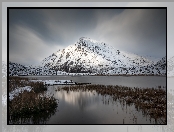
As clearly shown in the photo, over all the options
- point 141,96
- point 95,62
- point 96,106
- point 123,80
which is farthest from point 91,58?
point 141,96

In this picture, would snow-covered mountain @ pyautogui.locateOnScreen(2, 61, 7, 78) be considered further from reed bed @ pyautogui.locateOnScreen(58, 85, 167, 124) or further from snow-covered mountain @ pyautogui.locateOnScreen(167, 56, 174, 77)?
snow-covered mountain @ pyautogui.locateOnScreen(167, 56, 174, 77)

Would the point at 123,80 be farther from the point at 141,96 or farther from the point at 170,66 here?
the point at 170,66

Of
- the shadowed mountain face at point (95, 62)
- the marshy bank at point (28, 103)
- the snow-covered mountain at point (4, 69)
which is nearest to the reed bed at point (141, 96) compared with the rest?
the shadowed mountain face at point (95, 62)

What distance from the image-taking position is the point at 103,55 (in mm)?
3260

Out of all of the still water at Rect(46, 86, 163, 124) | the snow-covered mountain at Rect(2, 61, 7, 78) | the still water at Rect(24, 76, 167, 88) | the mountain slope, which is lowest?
the still water at Rect(46, 86, 163, 124)

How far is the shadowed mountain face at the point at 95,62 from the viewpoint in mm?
3195

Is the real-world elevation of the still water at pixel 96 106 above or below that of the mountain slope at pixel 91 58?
below

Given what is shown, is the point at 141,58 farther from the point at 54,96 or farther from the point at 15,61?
the point at 15,61

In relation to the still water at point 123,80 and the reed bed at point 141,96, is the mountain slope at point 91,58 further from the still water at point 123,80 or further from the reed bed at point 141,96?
the reed bed at point 141,96

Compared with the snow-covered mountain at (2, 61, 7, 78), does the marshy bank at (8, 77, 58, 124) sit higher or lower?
lower

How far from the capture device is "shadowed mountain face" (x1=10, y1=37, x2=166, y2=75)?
320cm

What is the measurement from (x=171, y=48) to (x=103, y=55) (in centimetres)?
110

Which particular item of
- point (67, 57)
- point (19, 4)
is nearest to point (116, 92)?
point (67, 57)

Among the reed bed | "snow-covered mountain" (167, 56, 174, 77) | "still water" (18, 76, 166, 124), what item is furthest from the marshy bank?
"snow-covered mountain" (167, 56, 174, 77)
